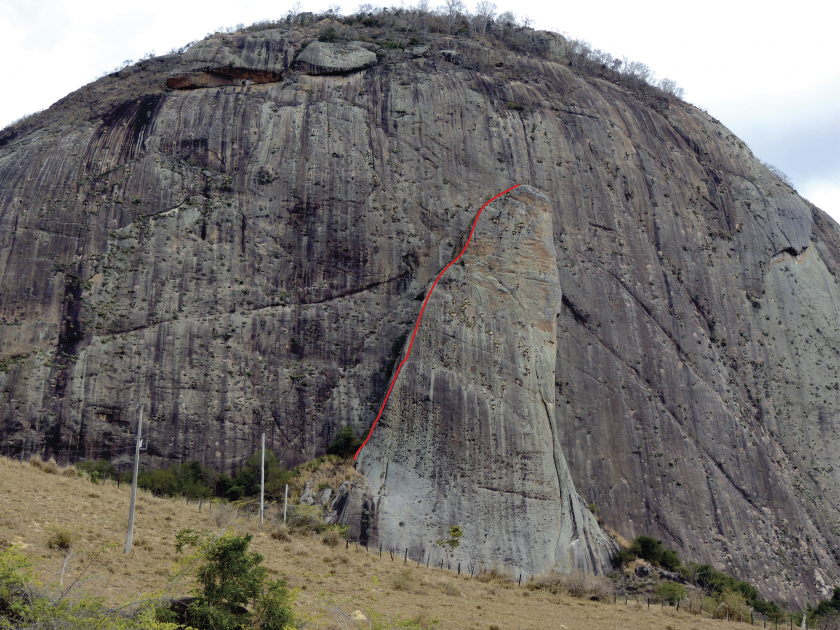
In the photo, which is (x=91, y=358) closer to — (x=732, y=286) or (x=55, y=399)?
(x=55, y=399)

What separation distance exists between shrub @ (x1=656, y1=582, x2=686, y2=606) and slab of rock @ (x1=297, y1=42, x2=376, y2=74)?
31.6 metres

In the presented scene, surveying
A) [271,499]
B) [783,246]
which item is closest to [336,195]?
[271,499]

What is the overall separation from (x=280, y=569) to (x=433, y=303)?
609 inches

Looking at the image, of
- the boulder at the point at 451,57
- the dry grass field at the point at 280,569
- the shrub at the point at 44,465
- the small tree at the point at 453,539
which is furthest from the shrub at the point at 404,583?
the boulder at the point at 451,57

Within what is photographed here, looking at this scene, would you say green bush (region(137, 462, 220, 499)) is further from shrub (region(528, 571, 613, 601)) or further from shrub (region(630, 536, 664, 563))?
shrub (region(630, 536, 664, 563))

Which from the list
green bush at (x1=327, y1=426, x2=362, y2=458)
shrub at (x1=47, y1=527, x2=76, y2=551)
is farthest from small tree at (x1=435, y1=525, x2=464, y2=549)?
shrub at (x1=47, y1=527, x2=76, y2=551)

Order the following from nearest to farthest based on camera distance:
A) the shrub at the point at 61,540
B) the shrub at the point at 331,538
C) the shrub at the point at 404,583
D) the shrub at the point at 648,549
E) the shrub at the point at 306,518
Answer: the shrub at the point at 61,540, the shrub at the point at 404,583, the shrub at the point at 331,538, the shrub at the point at 306,518, the shrub at the point at 648,549

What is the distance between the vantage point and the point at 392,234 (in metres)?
38.8

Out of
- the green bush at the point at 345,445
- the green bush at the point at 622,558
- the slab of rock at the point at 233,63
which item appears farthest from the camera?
the slab of rock at the point at 233,63

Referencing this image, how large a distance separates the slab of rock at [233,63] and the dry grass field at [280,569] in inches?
935

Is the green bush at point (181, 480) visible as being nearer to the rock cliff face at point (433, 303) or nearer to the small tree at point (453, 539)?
the rock cliff face at point (433, 303)

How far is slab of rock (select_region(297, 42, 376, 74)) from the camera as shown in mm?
43938

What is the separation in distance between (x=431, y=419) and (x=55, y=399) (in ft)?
52.1

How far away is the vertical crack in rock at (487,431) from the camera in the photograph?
30.5m
